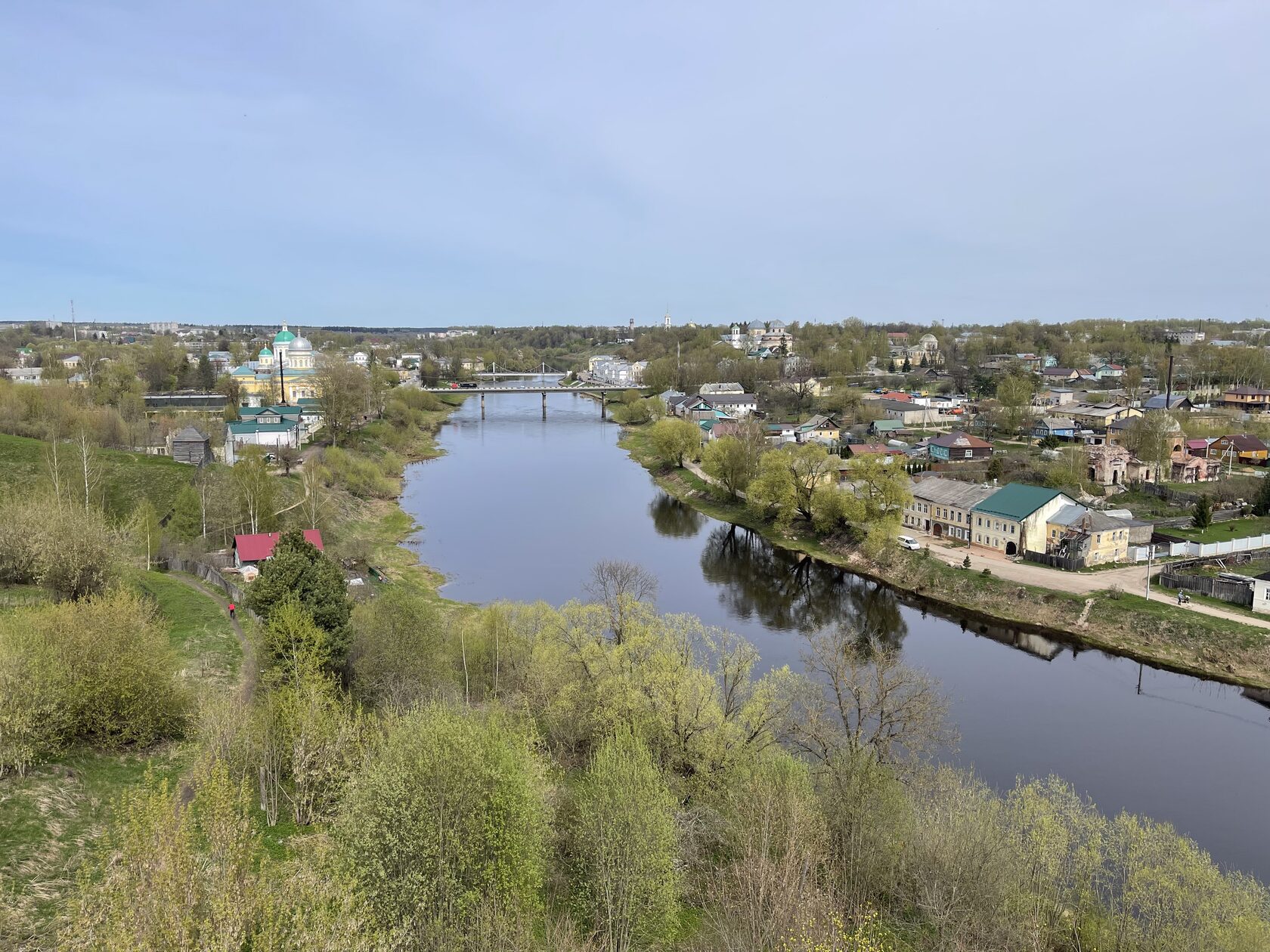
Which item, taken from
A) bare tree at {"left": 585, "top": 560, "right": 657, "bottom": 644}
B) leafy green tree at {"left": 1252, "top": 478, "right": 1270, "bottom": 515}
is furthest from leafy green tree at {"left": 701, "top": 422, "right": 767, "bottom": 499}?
leafy green tree at {"left": 1252, "top": 478, "right": 1270, "bottom": 515}

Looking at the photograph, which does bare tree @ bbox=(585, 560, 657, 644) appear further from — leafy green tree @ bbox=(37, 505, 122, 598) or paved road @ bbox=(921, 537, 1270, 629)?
paved road @ bbox=(921, 537, 1270, 629)

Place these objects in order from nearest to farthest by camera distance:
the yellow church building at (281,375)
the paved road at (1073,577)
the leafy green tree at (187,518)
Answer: the paved road at (1073,577) → the leafy green tree at (187,518) → the yellow church building at (281,375)

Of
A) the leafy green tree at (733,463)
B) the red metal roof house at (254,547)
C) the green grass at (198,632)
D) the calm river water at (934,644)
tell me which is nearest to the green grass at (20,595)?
the green grass at (198,632)

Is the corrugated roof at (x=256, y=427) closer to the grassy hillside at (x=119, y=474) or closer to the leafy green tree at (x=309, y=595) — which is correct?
the grassy hillside at (x=119, y=474)

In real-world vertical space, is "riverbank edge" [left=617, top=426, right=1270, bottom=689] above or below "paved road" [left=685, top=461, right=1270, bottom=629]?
below

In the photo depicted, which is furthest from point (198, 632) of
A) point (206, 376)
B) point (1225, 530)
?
point (206, 376)

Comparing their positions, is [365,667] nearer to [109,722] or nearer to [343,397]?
[109,722]
